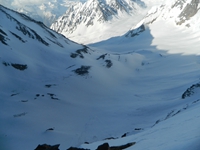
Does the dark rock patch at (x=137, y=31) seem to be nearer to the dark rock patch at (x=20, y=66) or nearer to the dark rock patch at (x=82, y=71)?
the dark rock patch at (x=82, y=71)

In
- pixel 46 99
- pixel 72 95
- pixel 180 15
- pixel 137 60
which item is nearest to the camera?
pixel 46 99

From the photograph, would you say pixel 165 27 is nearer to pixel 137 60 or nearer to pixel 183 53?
pixel 183 53

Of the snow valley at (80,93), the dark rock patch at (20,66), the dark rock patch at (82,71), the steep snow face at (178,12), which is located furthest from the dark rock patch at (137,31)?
the dark rock patch at (20,66)

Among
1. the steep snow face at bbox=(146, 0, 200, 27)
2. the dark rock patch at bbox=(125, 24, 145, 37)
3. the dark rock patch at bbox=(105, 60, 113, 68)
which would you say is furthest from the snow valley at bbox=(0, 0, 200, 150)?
→ the dark rock patch at bbox=(125, 24, 145, 37)

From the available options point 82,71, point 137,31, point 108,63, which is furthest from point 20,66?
point 137,31

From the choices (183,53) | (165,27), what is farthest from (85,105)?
(165,27)

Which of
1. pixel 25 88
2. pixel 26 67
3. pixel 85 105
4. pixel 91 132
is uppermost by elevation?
pixel 26 67

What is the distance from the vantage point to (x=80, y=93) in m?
46.9

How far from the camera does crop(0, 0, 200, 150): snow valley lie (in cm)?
3127

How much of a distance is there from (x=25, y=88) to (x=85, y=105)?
12423mm

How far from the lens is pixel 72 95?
→ 45281mm

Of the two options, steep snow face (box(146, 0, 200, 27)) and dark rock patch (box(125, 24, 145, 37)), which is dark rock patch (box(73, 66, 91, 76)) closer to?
steep snow face (box(146, 0, 200, 27))

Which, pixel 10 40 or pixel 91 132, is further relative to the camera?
pixel 10 40

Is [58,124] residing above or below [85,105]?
below
